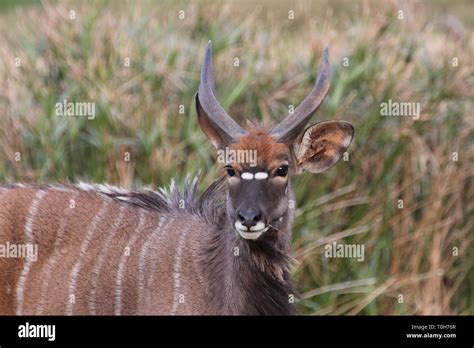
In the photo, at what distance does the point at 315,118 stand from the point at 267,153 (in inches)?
88.4

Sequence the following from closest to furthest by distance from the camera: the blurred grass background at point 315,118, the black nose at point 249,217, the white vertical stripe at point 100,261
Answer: the black nose at point 249,217 → the white vertical stripe at point 100,261 → the blurred grass background at point 315,118

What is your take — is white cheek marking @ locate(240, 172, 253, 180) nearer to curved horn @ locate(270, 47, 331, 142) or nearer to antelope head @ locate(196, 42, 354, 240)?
antelope head @ locate(196, 42, 354, 240)

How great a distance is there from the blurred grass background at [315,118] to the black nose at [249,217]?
2.24 metres

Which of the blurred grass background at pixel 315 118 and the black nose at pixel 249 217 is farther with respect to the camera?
the blurred grass background at pixel 315 118

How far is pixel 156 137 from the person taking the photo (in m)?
6.62

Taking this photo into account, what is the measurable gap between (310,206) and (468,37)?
1.71 meters

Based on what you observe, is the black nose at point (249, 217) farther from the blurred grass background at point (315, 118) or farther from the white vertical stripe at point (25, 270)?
the blurred grass background at point (315, 118)

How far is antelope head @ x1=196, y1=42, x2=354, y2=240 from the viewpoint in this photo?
4.31 meters

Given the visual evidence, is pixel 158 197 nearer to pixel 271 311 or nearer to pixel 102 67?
pixel 271 311

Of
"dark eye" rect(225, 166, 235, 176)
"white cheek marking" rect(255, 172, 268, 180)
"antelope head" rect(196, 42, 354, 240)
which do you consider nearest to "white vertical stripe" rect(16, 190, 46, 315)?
"antelope head" rect(196, 42, 354, 240)

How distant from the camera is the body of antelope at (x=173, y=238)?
454 centimetres

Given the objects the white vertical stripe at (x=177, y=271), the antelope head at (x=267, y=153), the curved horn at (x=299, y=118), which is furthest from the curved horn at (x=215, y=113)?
the white vertical stripe at (x=177, y=271)
